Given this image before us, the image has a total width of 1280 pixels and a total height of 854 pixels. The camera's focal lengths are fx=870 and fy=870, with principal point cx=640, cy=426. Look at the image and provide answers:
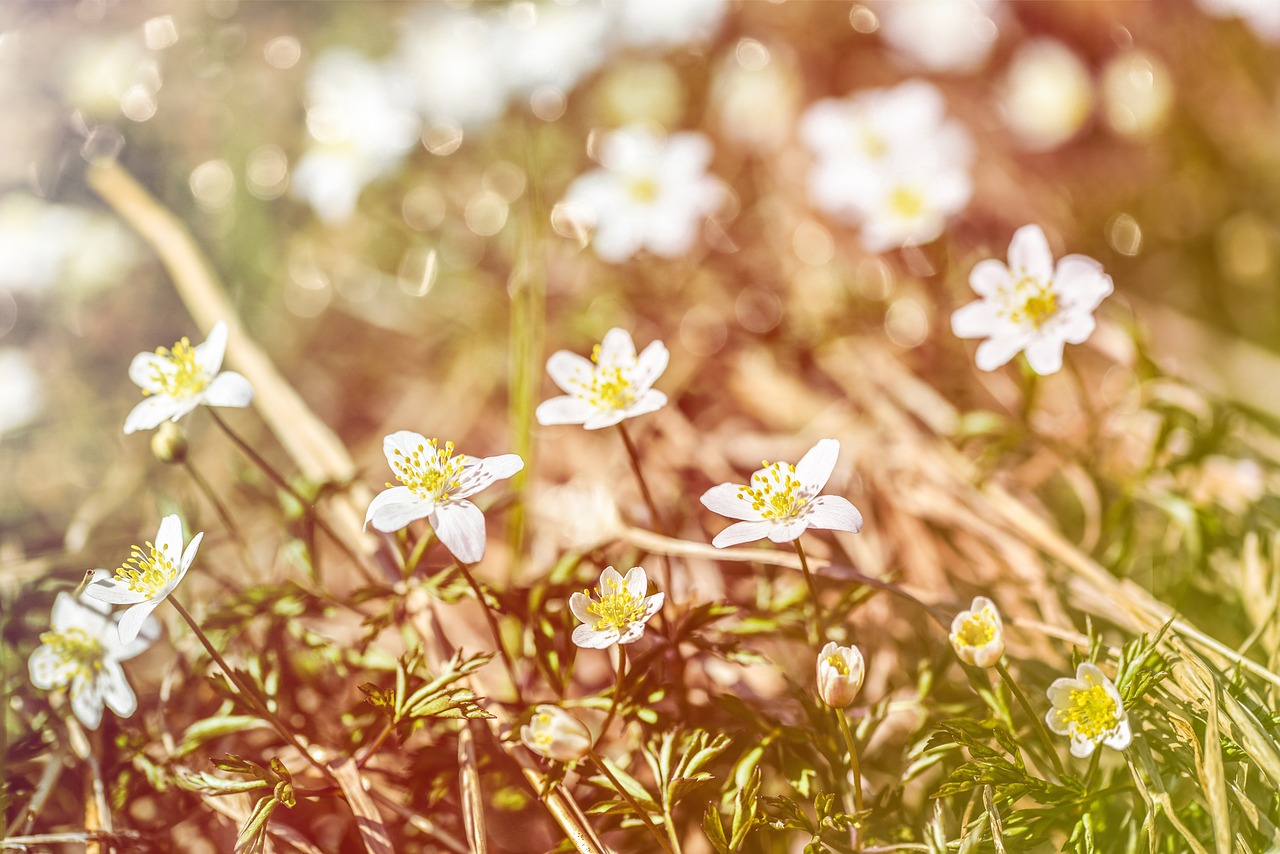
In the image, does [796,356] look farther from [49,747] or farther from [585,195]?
[49,747]

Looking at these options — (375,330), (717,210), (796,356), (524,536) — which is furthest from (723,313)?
(375,330)

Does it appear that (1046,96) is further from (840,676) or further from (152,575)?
(152,575)

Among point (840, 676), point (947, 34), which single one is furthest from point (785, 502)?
point (947, 34)

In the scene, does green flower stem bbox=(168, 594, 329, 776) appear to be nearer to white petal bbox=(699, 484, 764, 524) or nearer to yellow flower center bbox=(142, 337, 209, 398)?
yellow flower center bbox=(142, 337, 209, 398)

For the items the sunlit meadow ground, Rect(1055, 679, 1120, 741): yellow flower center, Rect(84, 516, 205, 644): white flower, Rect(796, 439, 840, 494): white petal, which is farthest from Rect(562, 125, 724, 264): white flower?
Rect(1055, 679, 1120, 741): yellow flower center

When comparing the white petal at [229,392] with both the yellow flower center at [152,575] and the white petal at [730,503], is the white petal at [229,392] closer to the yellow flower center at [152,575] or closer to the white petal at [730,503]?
the yellow flower center at [152,575]

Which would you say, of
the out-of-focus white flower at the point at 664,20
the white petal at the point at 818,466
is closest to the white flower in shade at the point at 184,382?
the white petal at the point at 818,466
